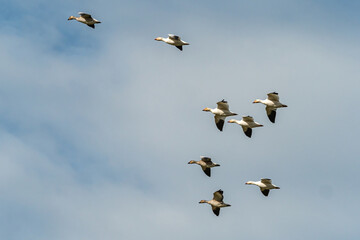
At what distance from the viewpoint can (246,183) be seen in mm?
174875

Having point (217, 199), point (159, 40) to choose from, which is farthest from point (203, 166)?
point (159, 40)

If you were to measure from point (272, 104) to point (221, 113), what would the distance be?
6200 mm

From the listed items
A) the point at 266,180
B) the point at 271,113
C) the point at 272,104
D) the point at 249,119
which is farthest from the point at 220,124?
the point at 266,180

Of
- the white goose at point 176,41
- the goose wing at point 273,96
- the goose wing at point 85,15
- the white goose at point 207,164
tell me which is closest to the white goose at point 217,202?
the white goose at point 207,164

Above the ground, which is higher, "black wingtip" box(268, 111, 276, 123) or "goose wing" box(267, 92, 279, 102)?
"goose wing" box(267, 92, 279, 102)

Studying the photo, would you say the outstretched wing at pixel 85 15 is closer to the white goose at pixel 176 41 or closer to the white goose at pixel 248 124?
the white goose at pixel 176 41

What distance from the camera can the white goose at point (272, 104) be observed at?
16812cm

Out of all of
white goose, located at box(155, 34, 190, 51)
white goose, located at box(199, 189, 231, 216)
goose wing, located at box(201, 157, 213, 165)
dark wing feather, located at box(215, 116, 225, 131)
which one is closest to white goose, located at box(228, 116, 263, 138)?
dark wing feather, located at box(215, 116, 225, 131)

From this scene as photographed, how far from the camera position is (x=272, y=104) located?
169000mm

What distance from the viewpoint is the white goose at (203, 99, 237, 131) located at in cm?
A: 16825

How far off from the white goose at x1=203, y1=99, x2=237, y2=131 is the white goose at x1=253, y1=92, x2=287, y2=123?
4.49 m

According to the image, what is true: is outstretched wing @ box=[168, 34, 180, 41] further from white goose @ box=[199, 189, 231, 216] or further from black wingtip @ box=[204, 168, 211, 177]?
white goose @ box=[199, 189, 231, 216]

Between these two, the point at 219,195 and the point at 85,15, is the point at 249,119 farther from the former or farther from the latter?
the point at 85,15

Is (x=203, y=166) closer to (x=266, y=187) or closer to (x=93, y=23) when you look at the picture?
(x=266, y=187)
